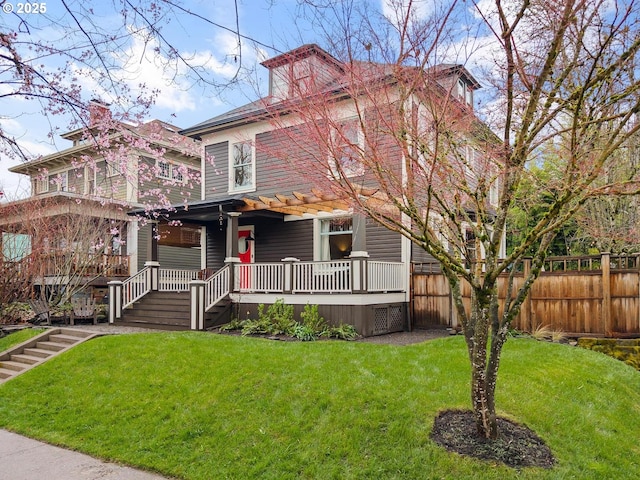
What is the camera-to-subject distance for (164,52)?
4273 millimetres

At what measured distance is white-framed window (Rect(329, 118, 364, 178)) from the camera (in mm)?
4988

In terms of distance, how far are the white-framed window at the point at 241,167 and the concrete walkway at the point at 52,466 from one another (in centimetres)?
1054

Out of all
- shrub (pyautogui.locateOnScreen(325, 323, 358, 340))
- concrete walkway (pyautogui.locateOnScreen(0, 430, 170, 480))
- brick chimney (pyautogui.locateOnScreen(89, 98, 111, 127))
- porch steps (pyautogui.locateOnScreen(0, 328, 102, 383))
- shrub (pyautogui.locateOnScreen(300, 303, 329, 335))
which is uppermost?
brick chimney (pyautogui.locateOnScreen(89, 98, 111, 127))

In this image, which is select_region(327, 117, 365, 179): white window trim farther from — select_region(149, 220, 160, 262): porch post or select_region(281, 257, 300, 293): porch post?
select_region(149, 220, 160, 262): porch post

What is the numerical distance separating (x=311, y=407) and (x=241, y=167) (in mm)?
11157

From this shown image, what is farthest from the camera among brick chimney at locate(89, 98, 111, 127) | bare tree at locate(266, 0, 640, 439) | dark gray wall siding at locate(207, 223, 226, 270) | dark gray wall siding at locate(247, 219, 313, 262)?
dark gray wall siding at locate(207, 223, 226, 270)

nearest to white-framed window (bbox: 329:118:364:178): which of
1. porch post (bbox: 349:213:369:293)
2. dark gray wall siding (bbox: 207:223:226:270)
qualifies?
porch post (bbox: 349:213:369:293)

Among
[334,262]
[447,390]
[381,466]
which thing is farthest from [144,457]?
[334,262]

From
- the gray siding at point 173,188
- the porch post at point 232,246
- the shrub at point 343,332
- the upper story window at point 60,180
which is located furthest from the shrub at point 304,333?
the gray siding at point 173,188

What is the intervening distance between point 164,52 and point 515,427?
17.3ft

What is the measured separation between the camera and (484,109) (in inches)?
212

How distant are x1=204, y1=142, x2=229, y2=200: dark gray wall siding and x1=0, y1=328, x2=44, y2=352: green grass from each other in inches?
261

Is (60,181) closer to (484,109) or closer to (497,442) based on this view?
(484,109)

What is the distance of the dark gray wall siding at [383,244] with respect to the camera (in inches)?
512
